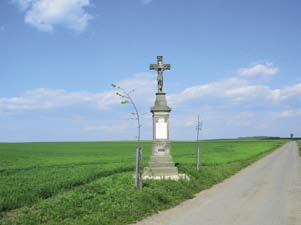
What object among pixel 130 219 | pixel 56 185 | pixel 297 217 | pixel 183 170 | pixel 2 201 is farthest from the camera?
pixel 183 170

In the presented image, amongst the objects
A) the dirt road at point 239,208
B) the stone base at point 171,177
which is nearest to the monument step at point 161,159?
the stone base at point 171,177

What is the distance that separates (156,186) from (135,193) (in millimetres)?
2263

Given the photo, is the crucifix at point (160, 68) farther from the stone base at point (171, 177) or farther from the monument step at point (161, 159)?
the stone base at point (171, 177)

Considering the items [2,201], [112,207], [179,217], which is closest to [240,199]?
[179,217]

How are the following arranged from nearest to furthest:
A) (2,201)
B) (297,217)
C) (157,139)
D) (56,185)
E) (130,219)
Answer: (130,219) → (297,217) → (2,201) → (56,185) → (157,139)

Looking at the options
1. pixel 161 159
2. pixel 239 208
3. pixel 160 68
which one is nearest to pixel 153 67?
pixel 160 68

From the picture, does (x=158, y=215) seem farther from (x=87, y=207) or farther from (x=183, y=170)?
(x=183, y=170)

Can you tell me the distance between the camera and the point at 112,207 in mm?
11398

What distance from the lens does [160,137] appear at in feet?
64.0

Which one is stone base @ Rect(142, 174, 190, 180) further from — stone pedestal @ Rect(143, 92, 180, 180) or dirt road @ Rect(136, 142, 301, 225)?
dirt road @ Rect(136, 142, 301, 225)

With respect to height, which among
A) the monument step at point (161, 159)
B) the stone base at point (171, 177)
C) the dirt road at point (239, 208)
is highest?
the monument step at point (161, 159)

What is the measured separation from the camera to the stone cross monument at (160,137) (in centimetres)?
1908

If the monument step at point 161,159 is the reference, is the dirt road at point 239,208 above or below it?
below

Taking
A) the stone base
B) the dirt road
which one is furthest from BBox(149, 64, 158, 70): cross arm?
the dirt road
